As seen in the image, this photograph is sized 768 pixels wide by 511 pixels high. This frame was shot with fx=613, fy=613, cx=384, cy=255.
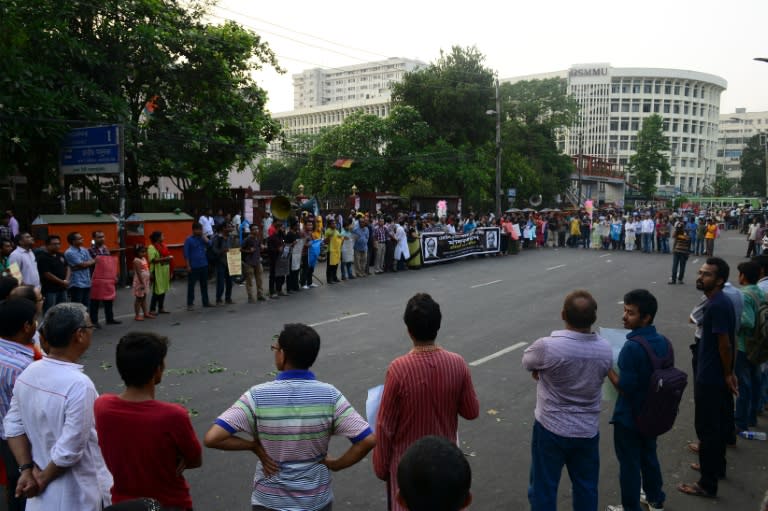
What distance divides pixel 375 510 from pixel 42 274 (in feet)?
28.8

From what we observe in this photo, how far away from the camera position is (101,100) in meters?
19.4

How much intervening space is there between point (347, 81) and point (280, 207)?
568 feet

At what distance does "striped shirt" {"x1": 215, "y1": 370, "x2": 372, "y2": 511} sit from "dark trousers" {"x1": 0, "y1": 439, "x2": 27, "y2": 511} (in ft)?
5.86

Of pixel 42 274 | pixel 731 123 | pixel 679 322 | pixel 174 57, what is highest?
pixel 731 123

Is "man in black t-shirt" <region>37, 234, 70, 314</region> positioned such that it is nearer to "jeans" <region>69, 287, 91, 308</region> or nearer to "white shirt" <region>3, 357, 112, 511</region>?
"jeans" <region>69, 287, 91, 308</region>

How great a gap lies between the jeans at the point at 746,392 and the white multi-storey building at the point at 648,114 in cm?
11687

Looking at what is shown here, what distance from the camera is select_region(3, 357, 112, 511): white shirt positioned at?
2.99 m

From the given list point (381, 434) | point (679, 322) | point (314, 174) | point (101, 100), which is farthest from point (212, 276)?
point (314, 174)

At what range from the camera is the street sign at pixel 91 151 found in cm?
1714

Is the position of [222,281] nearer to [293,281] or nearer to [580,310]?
[293,281]

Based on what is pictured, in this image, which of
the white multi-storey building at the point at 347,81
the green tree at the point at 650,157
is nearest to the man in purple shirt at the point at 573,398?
the green tree at the point at 650,157

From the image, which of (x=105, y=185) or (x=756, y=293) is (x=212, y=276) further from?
(x=756, y=293)

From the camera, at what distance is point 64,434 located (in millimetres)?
2973

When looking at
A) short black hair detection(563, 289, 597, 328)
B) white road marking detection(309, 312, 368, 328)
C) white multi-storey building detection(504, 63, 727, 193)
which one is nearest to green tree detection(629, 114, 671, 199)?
white multi-storey building detection(504, 63, 727, 193)
